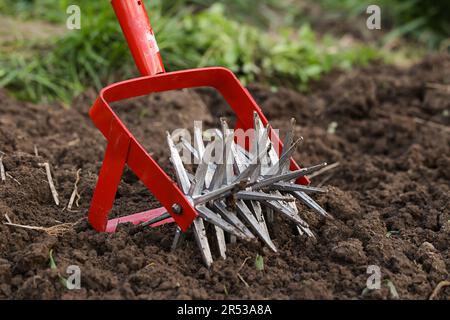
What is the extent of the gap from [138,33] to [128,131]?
60 centimetres

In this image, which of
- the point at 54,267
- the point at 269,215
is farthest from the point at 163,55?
the point at 54,267

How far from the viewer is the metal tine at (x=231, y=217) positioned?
2479 mm

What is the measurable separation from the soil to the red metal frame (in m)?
0.13

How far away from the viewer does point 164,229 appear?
2662 mm

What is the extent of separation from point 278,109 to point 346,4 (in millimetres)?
2674

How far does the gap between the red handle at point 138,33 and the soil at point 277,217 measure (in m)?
0.56

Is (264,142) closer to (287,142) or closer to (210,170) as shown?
(287,142)

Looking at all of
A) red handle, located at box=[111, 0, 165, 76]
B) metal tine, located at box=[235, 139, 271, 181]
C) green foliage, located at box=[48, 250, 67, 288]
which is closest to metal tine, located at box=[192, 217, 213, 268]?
metal tine, located at box=[235, 139, 271, 181]

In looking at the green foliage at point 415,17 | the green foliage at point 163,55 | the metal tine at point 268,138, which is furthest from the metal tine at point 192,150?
the green foliage at point 415,17

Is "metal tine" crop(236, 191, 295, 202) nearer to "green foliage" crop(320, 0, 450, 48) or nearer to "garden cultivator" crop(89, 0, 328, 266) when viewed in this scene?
"garden cultivator" crop(89, 0, 328, 266)

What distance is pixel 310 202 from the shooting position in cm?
271
